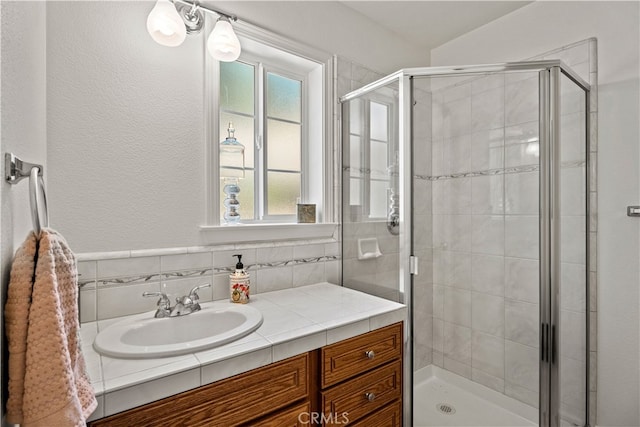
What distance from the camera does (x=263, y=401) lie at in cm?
100

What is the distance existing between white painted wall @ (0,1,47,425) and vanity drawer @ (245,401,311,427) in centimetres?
68

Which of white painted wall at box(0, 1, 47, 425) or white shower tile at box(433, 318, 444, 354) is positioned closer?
white painted wall at box(0, 1, 47, 425)

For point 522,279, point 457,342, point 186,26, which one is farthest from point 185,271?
point 522,279

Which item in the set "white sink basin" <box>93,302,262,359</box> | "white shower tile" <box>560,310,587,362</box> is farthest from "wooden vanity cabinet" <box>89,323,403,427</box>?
"white shower tile" <box>560,310,587,362</box>

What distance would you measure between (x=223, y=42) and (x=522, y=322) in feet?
6.31

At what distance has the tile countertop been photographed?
804 mm

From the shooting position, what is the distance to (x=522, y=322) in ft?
5.45

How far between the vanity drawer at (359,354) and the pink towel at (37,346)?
0.77m

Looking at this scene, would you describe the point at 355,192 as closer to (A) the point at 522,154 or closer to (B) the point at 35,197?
(A) the point at 522,154

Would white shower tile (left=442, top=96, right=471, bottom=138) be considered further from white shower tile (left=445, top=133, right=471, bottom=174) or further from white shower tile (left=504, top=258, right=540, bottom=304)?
white shower tile (left=504, top=258, right=540, bottom=304)

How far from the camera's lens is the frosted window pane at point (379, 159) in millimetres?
1684

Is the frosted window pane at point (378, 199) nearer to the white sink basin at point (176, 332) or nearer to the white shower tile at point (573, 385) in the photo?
the white sink basin at point (176, 332)

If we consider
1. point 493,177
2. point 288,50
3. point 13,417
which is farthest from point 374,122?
point 13,417

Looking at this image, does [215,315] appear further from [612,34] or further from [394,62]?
[612,34]
